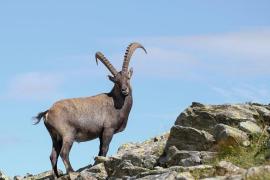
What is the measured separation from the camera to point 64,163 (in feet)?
76.5

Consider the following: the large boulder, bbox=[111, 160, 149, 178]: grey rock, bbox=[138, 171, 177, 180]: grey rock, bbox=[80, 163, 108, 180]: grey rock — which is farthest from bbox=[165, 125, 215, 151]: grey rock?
bbox=[138, 171, 177, 180]: grey rock

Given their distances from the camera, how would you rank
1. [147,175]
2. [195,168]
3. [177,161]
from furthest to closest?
[177,161]
[147,175]
[195,168]

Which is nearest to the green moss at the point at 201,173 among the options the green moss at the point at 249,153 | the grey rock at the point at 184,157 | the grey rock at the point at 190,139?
the green moss at the point at 249,153

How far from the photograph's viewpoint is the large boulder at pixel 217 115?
60.5 ft

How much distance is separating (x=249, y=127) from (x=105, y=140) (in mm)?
8023

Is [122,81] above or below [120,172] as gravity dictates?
above

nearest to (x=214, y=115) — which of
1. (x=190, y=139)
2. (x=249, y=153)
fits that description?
(x=190, y=139)

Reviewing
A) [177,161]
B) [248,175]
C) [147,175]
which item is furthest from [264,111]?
[248,175]

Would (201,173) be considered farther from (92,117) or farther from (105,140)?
(92,117)

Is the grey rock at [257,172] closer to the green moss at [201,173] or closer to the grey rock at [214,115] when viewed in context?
the green moss at [201,173]

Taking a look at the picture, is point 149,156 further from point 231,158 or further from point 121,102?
point 121,102

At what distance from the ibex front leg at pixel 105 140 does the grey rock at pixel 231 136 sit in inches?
308

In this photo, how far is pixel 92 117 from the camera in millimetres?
24609

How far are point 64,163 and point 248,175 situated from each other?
11.8m
